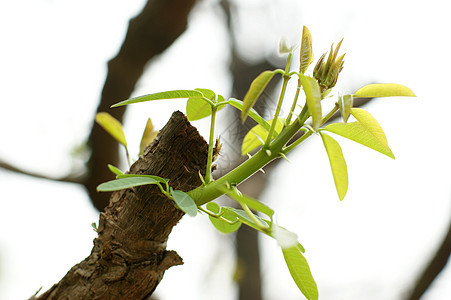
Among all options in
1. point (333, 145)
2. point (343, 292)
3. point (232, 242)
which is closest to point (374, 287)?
point (343, 292)

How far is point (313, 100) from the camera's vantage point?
217 millimetres

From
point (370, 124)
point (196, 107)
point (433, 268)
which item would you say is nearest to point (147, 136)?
point (196, 107)

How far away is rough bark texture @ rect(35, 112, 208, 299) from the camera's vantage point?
0.31 m

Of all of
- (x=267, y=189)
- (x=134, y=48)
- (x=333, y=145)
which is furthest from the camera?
(x=267, y=189)

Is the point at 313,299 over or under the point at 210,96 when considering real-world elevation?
under

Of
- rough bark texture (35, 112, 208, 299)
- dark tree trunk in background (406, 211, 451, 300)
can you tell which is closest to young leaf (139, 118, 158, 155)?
rough bark texture (35, 112, 208, 299)

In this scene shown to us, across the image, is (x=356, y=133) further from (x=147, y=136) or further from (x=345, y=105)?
(x=147, y=136)

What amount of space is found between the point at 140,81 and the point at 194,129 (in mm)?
466

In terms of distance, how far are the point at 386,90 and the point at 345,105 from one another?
0.17 feet

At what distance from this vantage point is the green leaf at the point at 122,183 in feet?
0.75

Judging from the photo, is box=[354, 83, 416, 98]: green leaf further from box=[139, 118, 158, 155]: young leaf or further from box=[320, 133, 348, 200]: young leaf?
box=[139, 118, 158, 155]: young leaf

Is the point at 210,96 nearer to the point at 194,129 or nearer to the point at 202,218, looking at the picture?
the point at 194,129

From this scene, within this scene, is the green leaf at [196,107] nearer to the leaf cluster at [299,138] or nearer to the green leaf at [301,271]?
the leaf cluster at [299,138]

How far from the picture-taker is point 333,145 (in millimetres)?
271
